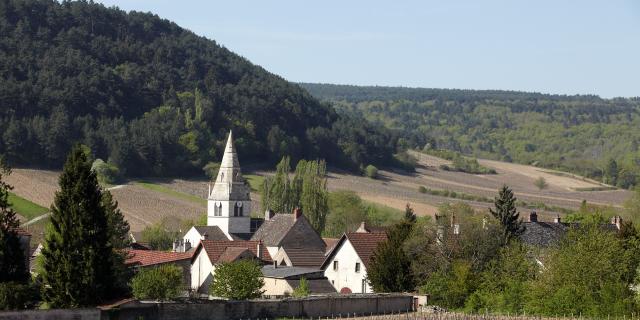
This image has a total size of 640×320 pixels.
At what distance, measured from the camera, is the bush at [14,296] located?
49.4 m

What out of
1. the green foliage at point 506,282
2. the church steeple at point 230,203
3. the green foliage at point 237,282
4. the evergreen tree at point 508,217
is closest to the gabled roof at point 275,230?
the church steeple at point 230,203

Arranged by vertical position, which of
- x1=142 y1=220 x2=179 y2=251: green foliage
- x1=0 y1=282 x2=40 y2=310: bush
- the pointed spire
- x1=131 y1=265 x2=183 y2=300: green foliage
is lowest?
x1=142 y1=220 x2=179 y2=251: green foliage

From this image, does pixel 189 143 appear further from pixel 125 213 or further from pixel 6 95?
pixel 125 213

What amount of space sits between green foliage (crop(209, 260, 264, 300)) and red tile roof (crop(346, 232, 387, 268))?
42.6ft

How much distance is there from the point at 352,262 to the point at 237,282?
14.9m

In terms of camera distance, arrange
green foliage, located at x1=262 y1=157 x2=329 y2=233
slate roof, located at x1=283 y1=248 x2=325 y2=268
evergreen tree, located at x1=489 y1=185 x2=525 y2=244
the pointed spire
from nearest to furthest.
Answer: evergreen tree, located at x1=489 y1=185 x2=525 y2=244 < slate roof, located at x1=283 y1=248 x2=325 y2=268 < the pointed spire < green foliage, located at x1=262 y1=157 x2=329 y2=233

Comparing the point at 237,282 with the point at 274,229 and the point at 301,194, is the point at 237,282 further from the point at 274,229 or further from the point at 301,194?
the point at 301,194

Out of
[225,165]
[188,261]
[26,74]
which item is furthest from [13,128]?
[188,261]

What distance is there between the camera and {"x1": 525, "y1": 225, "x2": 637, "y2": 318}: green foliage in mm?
56812

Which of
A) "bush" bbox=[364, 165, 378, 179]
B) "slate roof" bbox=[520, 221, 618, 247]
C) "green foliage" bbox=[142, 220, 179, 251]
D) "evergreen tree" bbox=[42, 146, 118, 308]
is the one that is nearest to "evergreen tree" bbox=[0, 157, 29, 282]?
"evergreen tree" bbox=[42, 146, 118, 308]

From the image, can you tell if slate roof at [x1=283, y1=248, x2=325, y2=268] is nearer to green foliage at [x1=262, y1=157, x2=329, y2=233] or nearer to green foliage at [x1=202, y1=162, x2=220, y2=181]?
green foliage at [x1=262, y1=157, x2=329, y2=233]

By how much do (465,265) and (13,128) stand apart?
104636 millimetres

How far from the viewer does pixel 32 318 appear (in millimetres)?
46812

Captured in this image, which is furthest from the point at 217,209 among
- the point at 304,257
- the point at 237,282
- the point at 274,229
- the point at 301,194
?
the point at 237,282
